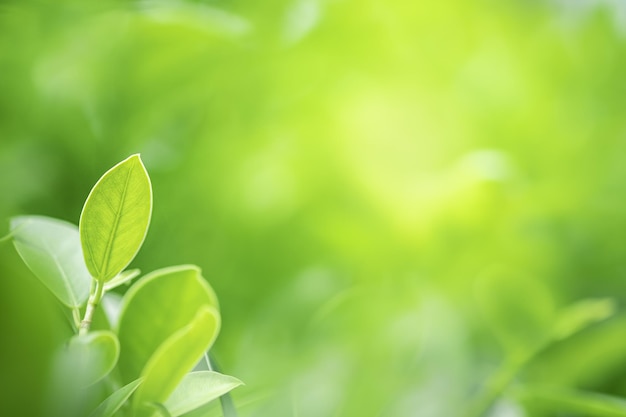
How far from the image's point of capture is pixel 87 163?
39 centimetres

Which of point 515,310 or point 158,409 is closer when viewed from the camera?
point 158,409

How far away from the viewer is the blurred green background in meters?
0.37

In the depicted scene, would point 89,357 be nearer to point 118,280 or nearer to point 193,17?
point 118,280

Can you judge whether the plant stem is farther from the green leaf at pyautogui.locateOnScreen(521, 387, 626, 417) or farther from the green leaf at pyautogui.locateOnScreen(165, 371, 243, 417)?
the green leaf at pyautogui.locateOnScreen(521, 387, 626, 417)

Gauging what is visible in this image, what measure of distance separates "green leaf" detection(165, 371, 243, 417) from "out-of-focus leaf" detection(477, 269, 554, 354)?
0.85 feet

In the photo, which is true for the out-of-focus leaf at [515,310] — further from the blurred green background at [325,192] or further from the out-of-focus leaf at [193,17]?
the out-of-focus leaf at [193,17]

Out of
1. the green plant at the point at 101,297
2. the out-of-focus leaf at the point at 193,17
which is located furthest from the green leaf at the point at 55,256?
the out-of-focus leaf at the point at 193,17

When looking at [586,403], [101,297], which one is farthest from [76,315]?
[586,403]

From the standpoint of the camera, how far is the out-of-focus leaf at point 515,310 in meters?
0.41

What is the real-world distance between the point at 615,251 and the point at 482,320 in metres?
0.16

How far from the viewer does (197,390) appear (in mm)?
185

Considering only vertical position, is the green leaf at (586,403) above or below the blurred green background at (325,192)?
below

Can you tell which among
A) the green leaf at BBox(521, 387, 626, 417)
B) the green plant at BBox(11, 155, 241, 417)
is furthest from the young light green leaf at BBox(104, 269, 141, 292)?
the green leaf at BBox(521, 387, 626, 417)

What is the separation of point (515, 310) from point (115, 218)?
0.29 metres
